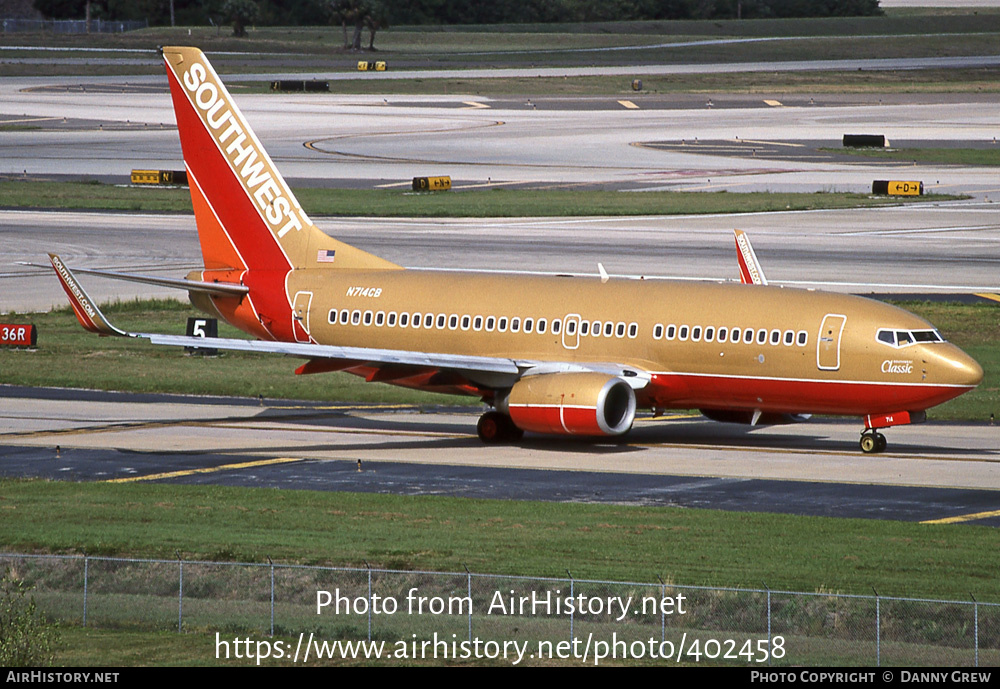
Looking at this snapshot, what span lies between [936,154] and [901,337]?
349 ft

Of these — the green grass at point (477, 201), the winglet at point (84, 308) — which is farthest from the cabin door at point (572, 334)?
the green grass at point (477, 201)

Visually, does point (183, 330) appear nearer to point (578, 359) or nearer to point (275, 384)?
point (275, 384)

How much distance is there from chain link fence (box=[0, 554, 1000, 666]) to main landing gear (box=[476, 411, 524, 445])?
55.1ft

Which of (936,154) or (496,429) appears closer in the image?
(496,429)

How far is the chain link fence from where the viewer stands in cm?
2580

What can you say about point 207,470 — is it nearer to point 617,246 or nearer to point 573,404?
point 573,404

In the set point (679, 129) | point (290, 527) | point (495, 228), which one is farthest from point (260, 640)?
point (679, 129)

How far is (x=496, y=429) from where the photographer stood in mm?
48062

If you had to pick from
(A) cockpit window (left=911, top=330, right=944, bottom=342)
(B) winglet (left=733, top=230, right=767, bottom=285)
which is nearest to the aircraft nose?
(A) cockpit window (left=911, top=330, right=944, bottom=342)

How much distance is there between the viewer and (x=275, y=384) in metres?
59.8

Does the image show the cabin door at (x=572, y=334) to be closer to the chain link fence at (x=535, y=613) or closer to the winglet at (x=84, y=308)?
the winglet at (x=84, y=308)

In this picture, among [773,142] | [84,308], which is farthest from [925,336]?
[773,142]

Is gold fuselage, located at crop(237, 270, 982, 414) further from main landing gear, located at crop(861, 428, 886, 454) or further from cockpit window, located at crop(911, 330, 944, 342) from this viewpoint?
main landing gear, located at crop(861, 428, 886, 454)
